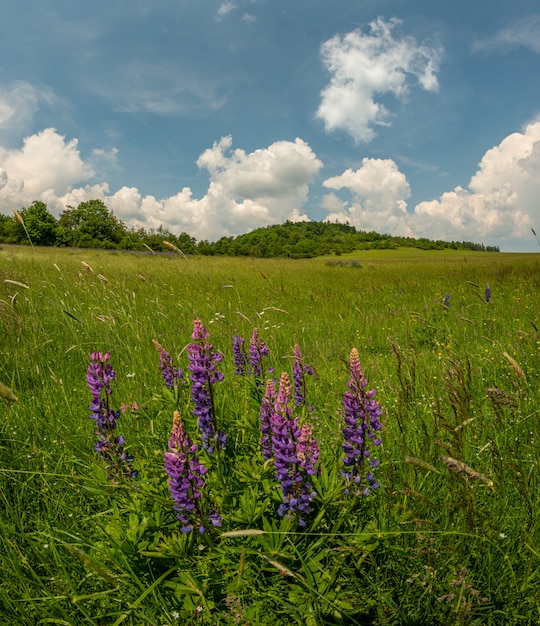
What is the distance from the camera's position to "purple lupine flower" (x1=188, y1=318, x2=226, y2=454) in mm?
1782

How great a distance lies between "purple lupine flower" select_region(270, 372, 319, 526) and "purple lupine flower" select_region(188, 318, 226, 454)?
1.43ft

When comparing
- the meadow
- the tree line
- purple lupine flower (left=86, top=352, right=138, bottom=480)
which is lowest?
the meadow

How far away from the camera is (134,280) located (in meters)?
11.2

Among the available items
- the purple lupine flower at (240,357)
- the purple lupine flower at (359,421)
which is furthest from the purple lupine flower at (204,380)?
the purple lupine flower at (240,357)

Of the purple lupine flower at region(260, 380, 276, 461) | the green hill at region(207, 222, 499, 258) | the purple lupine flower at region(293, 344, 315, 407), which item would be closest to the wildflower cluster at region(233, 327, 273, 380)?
the purple lupine flower at region(293, 344, 315, 407)

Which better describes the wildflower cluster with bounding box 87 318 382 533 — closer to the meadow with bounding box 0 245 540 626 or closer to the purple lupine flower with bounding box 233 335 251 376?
the meadow with bounding box 0 245 540 626

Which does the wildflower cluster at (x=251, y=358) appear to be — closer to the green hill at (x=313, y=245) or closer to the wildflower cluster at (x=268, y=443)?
the wildflower cluster at (x=268, y=443)

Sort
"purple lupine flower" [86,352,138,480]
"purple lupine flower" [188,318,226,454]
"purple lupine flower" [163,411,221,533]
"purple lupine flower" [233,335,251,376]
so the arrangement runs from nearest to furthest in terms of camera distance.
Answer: "purple lupine flower" [163,411,221,533], "purple lupine flower" [188,318,226,454], "purple lupine flower" [86,352,138,480], "purple lupine flower" [233,335,251,376]

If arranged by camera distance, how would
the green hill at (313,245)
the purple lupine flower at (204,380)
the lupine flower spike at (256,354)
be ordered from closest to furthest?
the purple lupine flower at (204,380) → the lupine flower spike at (256,354) → the green hill at (313,245)

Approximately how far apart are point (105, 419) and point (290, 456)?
1120mm

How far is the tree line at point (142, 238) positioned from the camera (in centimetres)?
450

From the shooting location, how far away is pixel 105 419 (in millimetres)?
2041

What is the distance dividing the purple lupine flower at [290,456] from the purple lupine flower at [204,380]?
0.43m

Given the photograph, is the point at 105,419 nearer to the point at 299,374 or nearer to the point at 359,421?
the point at 299,374
